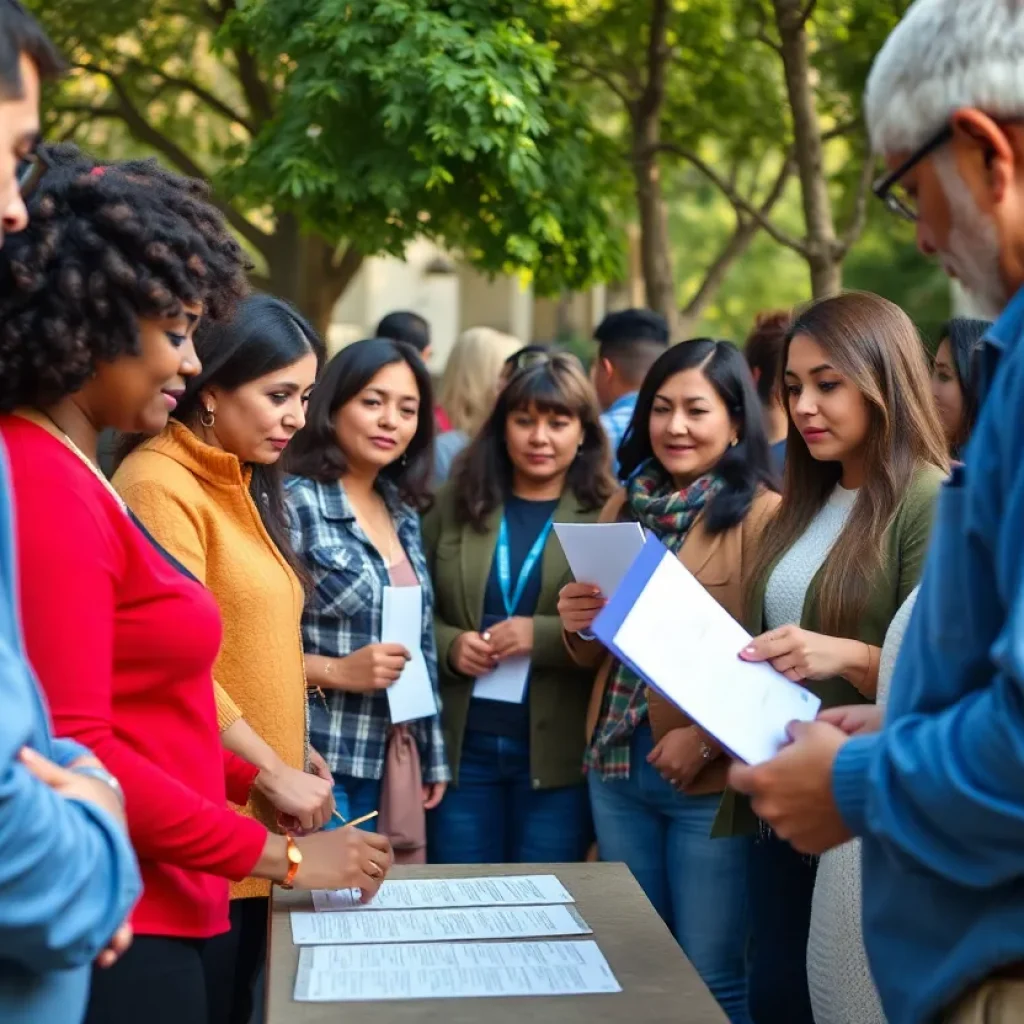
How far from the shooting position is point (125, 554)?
7.08 feet

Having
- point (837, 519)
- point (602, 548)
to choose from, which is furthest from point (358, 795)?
point (837, 519)

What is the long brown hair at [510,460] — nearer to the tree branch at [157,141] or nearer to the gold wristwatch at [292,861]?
the gold wristwatch at [292,861]

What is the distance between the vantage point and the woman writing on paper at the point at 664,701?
417 cm

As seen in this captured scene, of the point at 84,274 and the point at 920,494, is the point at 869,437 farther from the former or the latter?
the point at 84,274

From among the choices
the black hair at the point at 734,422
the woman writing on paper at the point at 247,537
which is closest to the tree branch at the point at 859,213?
the black hair at the point at 734,422

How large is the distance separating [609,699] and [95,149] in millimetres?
9922

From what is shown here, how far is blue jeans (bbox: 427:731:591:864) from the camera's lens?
4805 millimetres

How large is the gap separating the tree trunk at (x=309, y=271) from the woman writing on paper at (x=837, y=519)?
7.68 m

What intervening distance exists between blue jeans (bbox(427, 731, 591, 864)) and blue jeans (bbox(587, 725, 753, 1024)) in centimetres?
38

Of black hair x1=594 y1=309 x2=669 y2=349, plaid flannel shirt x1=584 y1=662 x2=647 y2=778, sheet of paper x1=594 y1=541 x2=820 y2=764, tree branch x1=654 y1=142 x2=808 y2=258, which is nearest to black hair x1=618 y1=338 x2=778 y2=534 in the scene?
plaid flannel shirt x1=584 y1=662 x2=647 y2=778

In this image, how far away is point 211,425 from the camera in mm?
3439

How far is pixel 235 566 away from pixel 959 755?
193 centimetres

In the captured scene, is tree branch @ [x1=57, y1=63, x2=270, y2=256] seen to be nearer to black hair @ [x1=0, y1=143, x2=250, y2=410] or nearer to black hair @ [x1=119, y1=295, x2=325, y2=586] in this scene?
black hair @ [x1=119, y1=295, x2=325, y2=586]

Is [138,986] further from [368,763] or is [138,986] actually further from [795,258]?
[795,258]
